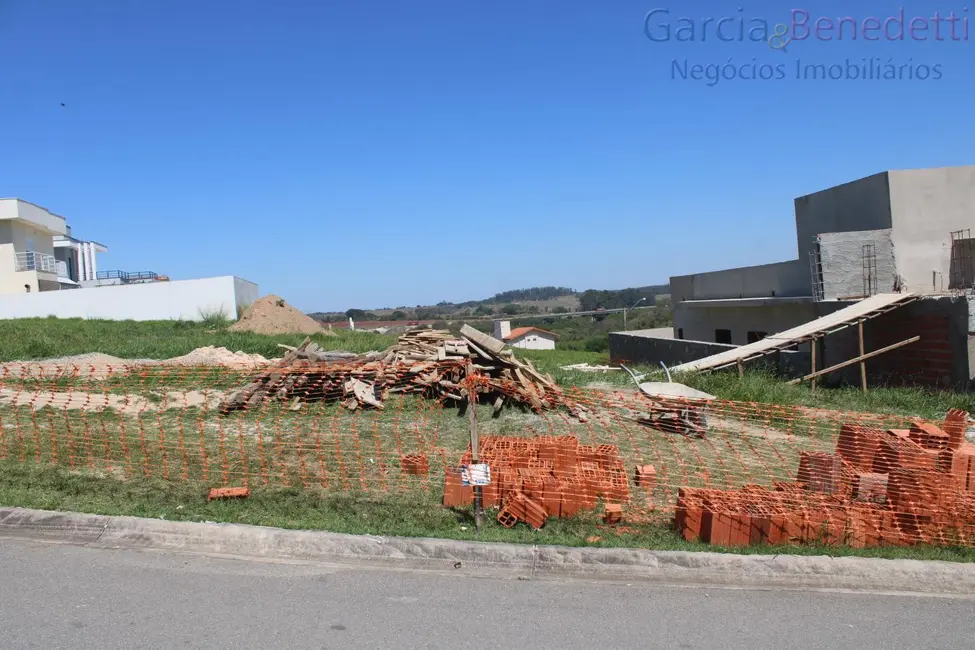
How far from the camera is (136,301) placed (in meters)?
32.2

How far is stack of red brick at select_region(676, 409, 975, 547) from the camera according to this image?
5.41 m

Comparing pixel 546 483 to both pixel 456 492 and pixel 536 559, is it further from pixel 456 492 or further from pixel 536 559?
pixel 536 559

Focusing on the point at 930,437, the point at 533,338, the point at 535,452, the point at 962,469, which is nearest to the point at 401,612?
the point at 535,452

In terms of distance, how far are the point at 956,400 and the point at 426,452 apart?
9436mm

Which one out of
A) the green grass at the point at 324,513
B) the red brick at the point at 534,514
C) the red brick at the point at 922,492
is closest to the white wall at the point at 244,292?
the green grass at the point at 324,513

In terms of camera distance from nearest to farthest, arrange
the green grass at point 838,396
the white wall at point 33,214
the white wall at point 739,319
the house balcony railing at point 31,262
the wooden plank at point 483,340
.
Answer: the wooden plank at point 483,340, the green grass at point 838,396, the white wall at point 739,319, the white wall at point 33,214, the house balcony railing at point 31,262

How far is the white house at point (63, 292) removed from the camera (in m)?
31.5

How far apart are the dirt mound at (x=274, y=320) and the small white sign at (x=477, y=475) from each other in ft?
67.1

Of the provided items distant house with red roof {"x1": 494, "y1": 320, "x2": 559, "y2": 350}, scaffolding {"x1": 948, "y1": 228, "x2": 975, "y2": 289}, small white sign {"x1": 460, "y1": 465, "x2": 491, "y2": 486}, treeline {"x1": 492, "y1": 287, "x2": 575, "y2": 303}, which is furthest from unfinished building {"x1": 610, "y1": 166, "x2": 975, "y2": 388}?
treeline {"x1": 492, "y1": 287, "x2": 575, "y2": 303}

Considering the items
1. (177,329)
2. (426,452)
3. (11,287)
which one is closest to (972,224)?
(426,452)

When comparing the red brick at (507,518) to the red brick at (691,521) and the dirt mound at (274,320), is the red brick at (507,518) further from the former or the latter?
the dirt mound at (274,320)

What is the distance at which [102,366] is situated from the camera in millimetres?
13016

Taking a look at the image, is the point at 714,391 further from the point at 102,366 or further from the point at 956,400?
the point at 102,366

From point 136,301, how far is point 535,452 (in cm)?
3007
